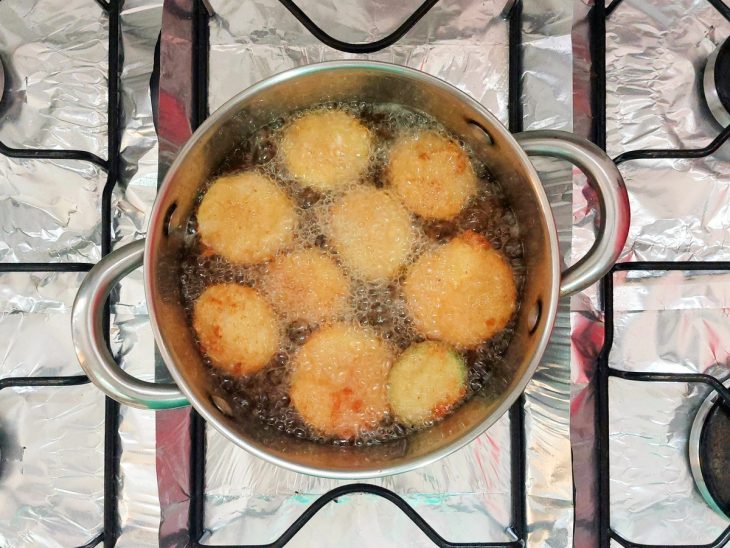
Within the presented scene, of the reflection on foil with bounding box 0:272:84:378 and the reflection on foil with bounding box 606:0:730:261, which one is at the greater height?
the reflection on foil with bounding box 606:0:730:261

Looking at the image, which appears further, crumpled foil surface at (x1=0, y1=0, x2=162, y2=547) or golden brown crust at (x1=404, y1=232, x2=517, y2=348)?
crumpled foil surface at (x1=0, y1=0, x2=162, y2=547)

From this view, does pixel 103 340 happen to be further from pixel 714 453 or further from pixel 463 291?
pixel 714 453

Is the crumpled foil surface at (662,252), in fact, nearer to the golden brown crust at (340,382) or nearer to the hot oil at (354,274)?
the hot oil at (354,274)

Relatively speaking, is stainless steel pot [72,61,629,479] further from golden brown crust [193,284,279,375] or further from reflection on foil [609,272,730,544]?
reflection on foil [609,272,730,544]

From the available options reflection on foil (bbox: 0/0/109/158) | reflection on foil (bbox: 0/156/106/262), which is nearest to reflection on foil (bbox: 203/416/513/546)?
reflection on foil (bbox: 0/156/106/262)

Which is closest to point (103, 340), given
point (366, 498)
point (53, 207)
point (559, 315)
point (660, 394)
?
Result: point (53, 207)

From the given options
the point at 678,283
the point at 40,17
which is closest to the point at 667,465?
the point at 678,283
